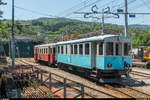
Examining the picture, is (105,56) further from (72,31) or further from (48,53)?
(72,31)

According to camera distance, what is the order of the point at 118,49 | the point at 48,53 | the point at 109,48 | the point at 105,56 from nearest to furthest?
the point at 105,56
the point at 109,48
the point at 118,49
the point at 48,53

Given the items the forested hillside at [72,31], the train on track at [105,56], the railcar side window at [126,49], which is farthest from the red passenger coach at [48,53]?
the railcar side window at [126,49]

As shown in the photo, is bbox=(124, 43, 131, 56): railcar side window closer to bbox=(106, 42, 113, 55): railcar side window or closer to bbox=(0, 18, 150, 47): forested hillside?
bbox=(106, 42, 113, 55): railcar side window

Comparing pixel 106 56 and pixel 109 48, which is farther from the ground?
pixel 109 48

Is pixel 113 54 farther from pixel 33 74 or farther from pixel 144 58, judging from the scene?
pixel 144 58

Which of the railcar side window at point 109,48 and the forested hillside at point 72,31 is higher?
the forested hillside at point 72,31

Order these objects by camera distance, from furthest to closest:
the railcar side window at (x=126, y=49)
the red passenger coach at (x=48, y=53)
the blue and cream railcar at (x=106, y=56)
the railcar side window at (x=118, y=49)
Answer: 1. the red passenger coach at (x=48, y=53)
2. the railcar side window at (x=126, y=49)
3. the railcar side window at (x=118, y=49)
4. the blue and cream railcar at (x=106, y=56)

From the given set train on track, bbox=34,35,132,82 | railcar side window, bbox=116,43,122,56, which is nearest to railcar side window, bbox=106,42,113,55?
train on track, bbox=34,35,132,82

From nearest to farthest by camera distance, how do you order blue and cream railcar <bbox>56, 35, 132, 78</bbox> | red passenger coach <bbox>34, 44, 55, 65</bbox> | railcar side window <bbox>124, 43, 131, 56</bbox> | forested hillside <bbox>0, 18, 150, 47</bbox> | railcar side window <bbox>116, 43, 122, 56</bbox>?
blue and cream railcar <bbox>56, 35, 132, 78</bbox>
railcar side window <bbox>116, 43, 122, 56</bbox>
railcar side window <bbox>124, 43, 131, 56</bbox>
red passenger coach <bbox>34, 44, 55, 65</bbox>
forested hillside <bbox>0, 18, 150, 47</bbox>

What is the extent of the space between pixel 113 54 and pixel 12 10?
10819mm

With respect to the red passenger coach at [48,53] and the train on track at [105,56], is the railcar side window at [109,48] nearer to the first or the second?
the train on track at [105,56]

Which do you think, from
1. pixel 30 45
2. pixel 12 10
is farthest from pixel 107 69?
pixel 30 45

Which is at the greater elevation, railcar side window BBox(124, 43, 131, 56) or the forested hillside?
the forested hillside

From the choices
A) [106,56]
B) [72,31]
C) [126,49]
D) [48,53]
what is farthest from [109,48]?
[72,31]
